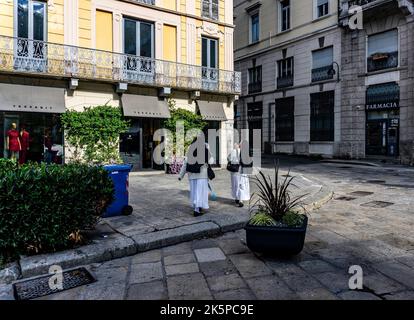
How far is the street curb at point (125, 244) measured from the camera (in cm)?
430

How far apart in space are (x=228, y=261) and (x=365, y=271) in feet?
5.49

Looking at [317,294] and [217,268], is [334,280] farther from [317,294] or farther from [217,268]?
[217,268]

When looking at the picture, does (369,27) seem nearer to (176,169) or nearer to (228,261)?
(176,169)

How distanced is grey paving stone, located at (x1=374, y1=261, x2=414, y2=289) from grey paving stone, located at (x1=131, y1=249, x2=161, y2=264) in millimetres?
2845

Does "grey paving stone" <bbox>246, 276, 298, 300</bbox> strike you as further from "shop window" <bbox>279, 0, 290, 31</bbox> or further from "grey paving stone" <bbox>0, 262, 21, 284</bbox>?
"shop window" <bbox>279, 0, 290, 31</bbox>

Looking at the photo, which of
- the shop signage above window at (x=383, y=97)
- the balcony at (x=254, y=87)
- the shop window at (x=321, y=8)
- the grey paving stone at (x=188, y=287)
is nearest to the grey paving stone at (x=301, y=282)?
the grey paving stone at (x=188, y=287)

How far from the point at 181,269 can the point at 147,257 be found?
2.42 feet

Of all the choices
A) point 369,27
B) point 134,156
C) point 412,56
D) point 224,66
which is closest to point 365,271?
point 134,156

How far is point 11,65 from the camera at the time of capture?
1245 centimetres

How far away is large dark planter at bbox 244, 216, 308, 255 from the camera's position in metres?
4.26

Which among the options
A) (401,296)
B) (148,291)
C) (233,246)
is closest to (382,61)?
(233,246)

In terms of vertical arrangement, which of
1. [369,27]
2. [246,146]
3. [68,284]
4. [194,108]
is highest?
[369,27]

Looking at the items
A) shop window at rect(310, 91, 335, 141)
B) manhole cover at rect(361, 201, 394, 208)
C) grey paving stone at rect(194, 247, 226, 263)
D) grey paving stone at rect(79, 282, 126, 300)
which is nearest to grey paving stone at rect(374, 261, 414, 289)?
grey paving stone at rect(194, 247, 226, 263)

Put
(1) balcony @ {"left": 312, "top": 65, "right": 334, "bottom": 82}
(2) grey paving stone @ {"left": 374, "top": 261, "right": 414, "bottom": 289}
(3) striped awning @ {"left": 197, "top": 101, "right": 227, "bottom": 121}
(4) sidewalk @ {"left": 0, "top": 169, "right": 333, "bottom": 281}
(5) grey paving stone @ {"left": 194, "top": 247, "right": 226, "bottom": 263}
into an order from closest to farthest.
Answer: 1. (2) grey paving stone @ {"left": 374, "top": 261, "right": 414, "bottom": 289}
2. (4) sidewalk @ {"left": 0, "top": 169, "right": 333, "bottom": 281}
3. (5) grey paving stone @ {"left": 194, "top": 247, "right": 226, "bottom": 263}
4. (3) striped awning @ {"left": 197, "top": 101, "right": 227, "bottom": 121}
5. (1) balcony @ {"left": 312, "top": 65, "right": 334, "bottom": 82}
